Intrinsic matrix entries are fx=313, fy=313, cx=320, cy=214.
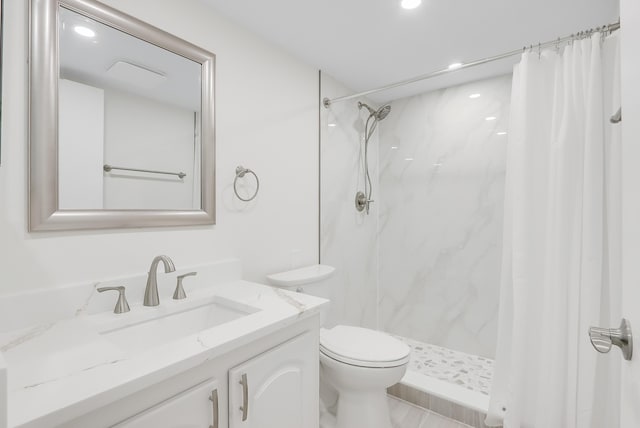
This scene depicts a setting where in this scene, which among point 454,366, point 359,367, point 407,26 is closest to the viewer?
point 359,367

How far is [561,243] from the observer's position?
4.67ft

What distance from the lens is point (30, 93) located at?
1038 millimetres

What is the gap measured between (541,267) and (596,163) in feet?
1.69

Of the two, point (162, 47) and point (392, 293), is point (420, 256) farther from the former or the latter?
point (162, 47)

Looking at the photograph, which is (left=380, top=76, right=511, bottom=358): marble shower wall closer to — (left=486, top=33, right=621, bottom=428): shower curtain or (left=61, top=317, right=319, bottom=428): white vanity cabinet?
(left=486, top=33, right=621, bottom=428): shower curtain

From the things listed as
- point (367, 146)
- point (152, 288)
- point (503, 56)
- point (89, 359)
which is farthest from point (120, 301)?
point (367, 146)

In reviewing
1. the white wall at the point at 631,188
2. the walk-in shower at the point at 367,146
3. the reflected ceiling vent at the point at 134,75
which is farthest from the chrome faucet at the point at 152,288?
the walk-in shower at the point at 367,146

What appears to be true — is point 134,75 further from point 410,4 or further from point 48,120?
point 410,4

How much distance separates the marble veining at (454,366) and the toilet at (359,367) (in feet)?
2.33

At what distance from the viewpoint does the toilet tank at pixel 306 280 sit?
1744 mm

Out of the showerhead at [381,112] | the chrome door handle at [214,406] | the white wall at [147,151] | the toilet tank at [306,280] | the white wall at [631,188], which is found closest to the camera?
the white wall at [631,188]

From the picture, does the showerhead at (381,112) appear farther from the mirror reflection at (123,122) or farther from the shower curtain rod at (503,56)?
the mirror reflection at (123,122)

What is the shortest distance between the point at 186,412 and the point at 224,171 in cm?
110

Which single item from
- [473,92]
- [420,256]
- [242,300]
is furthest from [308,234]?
[473,92]
